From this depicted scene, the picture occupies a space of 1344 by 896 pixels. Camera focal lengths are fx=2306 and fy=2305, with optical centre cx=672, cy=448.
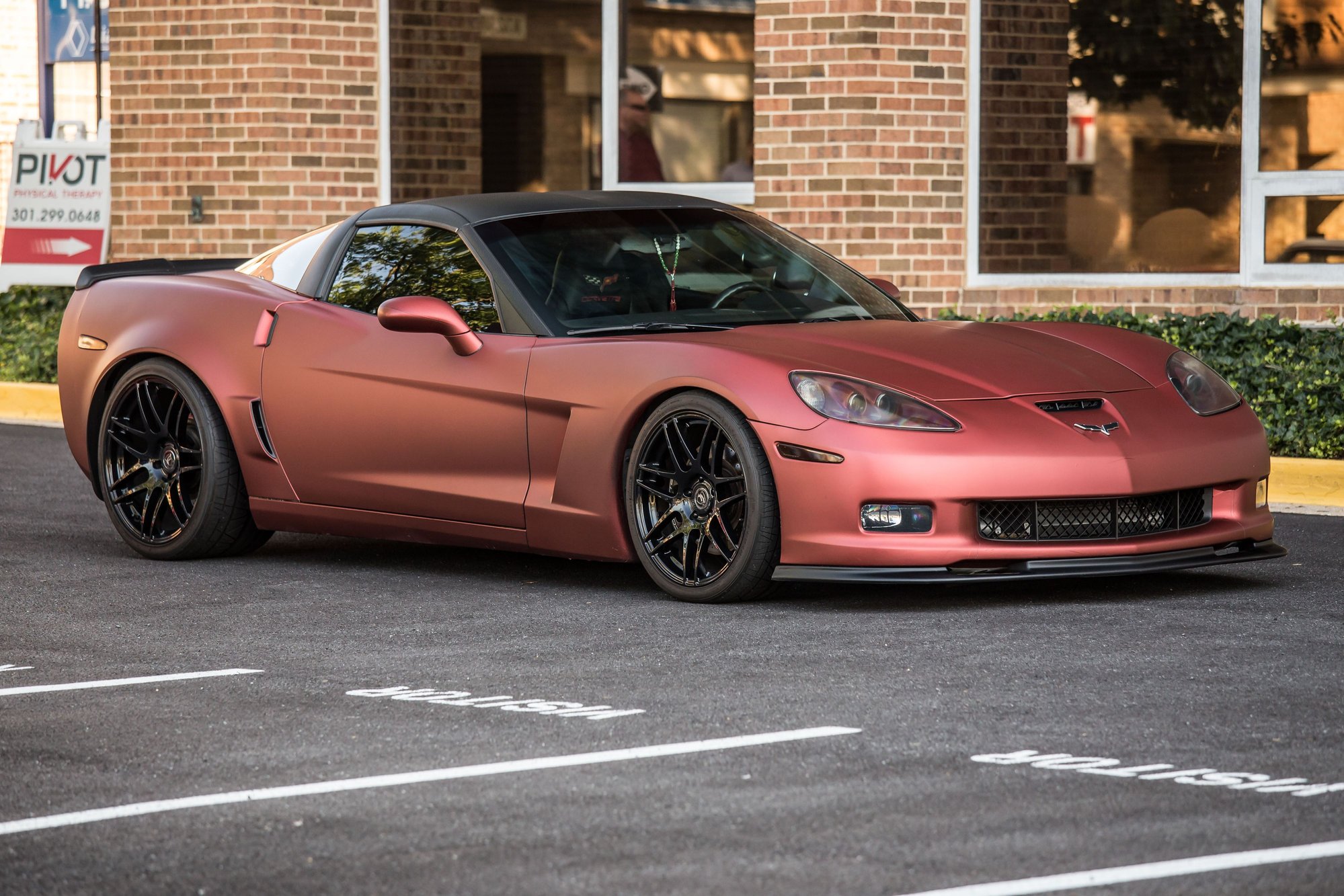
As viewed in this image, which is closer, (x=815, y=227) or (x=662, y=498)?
(x=662, y=498)

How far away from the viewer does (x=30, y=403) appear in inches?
559

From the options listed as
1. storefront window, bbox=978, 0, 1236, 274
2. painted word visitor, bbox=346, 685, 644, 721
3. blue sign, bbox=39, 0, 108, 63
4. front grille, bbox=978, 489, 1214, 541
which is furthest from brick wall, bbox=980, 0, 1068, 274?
blue sign, bbox=39, 0, 108, 63

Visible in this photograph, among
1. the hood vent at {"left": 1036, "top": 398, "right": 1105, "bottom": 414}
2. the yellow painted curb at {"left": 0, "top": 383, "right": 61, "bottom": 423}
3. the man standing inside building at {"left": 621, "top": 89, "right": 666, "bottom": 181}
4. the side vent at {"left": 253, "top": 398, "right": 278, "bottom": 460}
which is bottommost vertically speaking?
the yellow painted curb at {"left": 0, "top": 383, "right": 61, "bottom": 423}

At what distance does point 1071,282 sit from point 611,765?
847 cm

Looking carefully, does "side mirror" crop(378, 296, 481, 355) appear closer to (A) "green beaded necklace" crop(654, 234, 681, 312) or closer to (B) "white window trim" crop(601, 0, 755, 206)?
(A) "green beaded necklace" crop(654, 234, 681, 312)

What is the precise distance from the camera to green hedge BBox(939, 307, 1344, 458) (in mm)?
10109

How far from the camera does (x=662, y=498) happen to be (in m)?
6.95

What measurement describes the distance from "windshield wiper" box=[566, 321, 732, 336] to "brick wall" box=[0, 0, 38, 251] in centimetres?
1471

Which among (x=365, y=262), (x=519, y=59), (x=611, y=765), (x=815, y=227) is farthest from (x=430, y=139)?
(x=611, y=765)

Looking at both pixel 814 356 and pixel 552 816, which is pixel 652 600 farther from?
pixel 552 816

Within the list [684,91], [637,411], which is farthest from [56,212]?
[637,411]

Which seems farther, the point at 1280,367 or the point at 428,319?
the point at 1280,367

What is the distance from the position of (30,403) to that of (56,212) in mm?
2606

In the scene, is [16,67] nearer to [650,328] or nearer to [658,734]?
[650,328]
